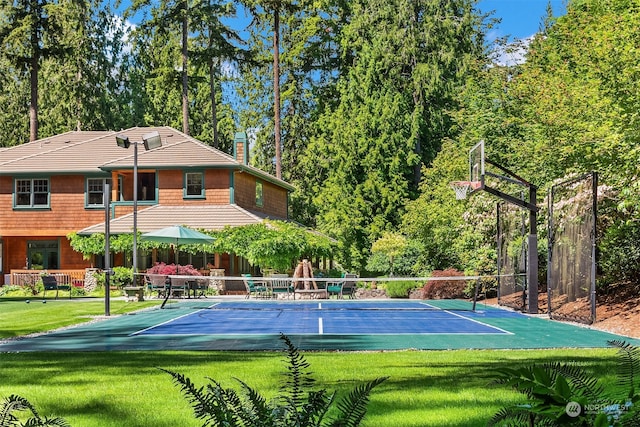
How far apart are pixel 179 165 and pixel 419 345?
2730 centimetres

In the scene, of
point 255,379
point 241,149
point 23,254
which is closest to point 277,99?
point 241,149

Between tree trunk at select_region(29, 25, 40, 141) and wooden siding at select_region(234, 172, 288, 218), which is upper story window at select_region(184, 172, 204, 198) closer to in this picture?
wooden siding at select_region(234, 172, 288, 218)

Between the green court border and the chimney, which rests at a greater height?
the chimney

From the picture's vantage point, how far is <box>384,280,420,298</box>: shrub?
116 feet

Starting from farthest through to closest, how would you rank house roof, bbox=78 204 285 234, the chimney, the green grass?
the chimney, house roof, bbox=78 204 285 234, the green grass

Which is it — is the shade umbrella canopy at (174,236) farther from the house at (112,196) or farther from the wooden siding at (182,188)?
the wooden siding at (182,188)

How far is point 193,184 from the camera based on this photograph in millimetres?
41750

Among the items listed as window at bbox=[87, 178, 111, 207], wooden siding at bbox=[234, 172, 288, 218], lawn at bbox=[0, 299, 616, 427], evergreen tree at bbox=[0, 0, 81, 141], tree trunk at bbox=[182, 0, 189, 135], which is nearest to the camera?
lawn at bbox=[0, 299, 616, 427]

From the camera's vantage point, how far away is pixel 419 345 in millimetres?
15383

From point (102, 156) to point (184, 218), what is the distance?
24.0ft

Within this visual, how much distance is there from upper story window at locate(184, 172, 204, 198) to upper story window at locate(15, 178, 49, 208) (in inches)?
290

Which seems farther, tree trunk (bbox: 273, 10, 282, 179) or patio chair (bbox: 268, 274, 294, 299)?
tree trunk (bbox: 273, 10, 282, 179)

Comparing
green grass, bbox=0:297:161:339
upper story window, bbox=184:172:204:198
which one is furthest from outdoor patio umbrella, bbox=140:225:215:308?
upper story window, bbox=184:172:204:198

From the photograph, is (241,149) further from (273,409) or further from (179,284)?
(273,409)
